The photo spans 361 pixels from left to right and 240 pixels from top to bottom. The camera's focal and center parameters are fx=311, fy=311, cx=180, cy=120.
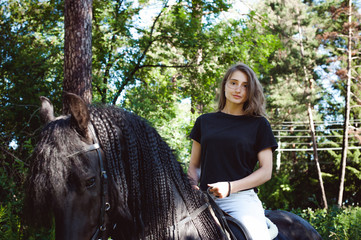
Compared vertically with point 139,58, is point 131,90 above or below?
below

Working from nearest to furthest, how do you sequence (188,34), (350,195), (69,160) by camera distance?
(69,160)
(188,34)
(350,195)

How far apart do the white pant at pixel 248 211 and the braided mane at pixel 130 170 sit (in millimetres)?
287

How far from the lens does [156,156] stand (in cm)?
176

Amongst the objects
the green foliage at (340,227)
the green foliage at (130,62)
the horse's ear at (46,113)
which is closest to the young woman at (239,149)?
the horse's ear at (46,113)

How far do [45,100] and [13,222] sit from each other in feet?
12.0

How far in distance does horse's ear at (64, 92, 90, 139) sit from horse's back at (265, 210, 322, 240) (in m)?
2.07

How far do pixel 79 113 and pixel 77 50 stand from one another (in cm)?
438

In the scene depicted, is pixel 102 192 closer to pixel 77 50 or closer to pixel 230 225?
pixel 230 225

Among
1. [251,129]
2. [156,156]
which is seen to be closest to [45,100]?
[156,156]

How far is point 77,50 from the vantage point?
5.52 meters

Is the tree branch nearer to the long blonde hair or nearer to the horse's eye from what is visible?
the long blonde hair

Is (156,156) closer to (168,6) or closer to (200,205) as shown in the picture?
(200,205)

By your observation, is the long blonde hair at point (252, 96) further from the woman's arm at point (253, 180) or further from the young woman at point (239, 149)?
the woman's arm at point (253, 180)

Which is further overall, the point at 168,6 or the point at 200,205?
the point at 168,6
